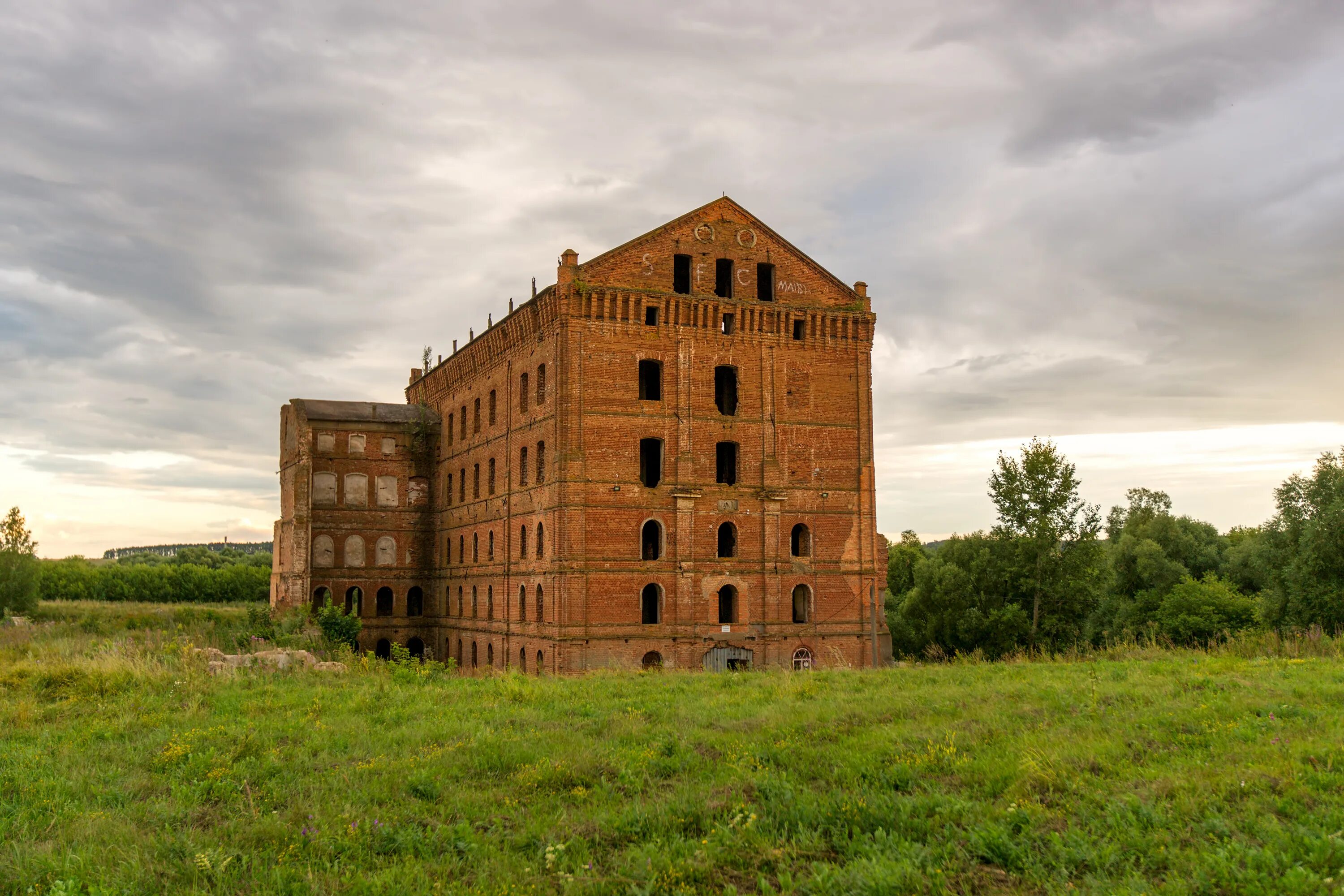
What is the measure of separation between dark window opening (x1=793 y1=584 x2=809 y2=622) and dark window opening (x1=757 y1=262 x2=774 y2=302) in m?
9.06

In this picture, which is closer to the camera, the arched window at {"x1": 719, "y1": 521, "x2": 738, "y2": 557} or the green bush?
the arched window at {"x1": 719, "y1": 521, "x2": 738, "y2": 557}

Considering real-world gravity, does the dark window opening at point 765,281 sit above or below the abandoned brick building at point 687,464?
above

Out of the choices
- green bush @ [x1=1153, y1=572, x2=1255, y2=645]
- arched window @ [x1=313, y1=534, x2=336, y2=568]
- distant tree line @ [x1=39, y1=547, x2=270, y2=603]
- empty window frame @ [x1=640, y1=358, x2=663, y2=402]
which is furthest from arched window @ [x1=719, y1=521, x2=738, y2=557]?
distant tree line @ [x1=39, y1=547, x2=270, y2=603]

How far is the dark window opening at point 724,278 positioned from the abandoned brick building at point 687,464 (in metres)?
0.05

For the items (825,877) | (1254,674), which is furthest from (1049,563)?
(825,877)

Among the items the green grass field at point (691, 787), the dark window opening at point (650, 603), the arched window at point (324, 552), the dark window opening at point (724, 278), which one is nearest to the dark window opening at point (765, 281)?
the dark window opening at point (724, 278)

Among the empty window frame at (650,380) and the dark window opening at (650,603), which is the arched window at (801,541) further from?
the empty window frame at (650,380)

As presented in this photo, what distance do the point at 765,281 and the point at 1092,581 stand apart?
2006cm

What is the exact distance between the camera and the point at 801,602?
31109 mm

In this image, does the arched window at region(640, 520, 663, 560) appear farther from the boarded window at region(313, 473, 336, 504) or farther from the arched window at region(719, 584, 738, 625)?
the boarded window at region(313, 473, 336, 504)

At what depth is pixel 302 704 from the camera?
45.6 ft

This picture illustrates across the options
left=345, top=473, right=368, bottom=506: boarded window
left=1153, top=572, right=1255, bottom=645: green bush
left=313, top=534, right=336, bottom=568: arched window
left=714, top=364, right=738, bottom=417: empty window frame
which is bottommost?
left=1153, top=572, right=1255, bottom=645: green bush

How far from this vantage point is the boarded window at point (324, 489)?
4012cm

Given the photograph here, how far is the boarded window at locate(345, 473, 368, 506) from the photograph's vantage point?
4047 cm
